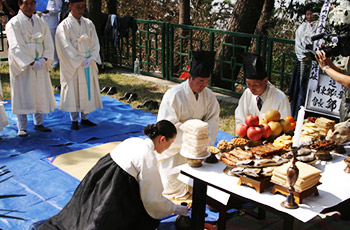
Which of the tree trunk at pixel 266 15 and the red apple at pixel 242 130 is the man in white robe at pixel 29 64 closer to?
the red apple at pixel 242 130

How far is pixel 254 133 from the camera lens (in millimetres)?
3715

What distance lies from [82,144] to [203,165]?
343 cm

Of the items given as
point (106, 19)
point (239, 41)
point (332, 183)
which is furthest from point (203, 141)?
point (106, 19)

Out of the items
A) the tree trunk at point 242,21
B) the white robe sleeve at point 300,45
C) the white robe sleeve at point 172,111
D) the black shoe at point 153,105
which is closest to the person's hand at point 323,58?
the white robe sleeve at point 172,111

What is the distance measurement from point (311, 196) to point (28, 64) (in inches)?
191

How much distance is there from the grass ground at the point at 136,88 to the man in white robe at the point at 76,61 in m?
1.47

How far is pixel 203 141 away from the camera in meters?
3.53

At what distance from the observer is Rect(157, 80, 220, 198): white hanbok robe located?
15.1 ft

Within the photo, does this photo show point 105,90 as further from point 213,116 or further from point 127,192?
point 127,192

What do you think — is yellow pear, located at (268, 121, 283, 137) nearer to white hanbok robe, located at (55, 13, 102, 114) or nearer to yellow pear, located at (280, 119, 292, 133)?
yellow pear, located at (280, 119, 292, 133)

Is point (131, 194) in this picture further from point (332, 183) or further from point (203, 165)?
point (332, 183)

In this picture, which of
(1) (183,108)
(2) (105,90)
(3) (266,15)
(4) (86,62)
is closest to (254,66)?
(1) (183,108)

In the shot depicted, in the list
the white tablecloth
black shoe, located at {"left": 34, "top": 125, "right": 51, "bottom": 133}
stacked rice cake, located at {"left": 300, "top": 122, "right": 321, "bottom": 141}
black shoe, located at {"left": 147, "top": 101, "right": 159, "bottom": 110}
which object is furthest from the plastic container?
the white tablecloth

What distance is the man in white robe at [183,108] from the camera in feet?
14.7
